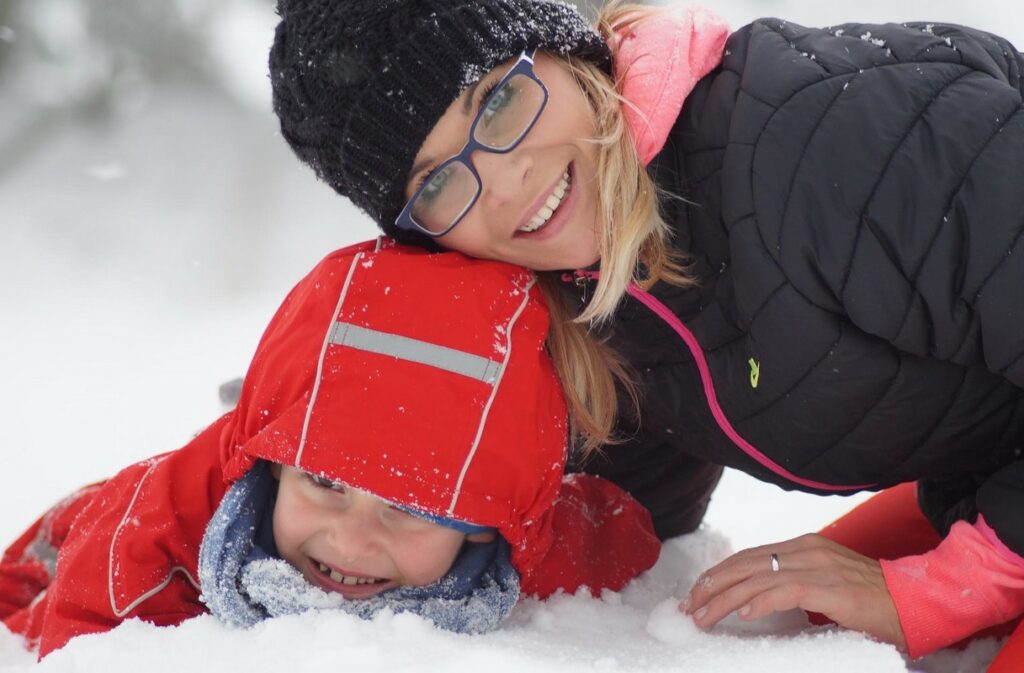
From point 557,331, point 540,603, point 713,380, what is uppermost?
point 557,331

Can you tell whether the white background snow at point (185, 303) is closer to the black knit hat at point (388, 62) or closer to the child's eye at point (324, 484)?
the child's eye at point (324, 484)

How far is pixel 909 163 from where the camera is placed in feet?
4.21

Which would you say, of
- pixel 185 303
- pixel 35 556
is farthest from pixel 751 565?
pixel 185 303

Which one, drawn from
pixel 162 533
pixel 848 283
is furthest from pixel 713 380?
pixel 162 533

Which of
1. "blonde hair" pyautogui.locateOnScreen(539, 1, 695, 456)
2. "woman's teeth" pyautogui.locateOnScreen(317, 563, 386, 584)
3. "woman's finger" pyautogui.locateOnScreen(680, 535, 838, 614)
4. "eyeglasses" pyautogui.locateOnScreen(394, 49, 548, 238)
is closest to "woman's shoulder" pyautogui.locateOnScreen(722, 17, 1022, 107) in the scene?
"blonde hair" pyautogui.locateOnScreen(539, 1, 695, 456)

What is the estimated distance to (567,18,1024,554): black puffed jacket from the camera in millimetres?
1274

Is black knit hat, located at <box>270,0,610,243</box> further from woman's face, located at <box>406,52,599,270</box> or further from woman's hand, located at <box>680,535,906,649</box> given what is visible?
woman's hand, located at <box>680,535,906,649</box>

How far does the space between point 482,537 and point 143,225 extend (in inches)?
103

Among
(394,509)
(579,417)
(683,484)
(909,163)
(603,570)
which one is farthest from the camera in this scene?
(683,484)

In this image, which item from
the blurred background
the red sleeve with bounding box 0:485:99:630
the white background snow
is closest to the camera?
the white background snow

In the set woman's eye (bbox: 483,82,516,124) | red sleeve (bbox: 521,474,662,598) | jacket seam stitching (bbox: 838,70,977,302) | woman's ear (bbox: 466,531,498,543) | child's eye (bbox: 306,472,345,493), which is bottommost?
red sleeve (bbox: 521,474,662,598)

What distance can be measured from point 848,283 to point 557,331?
16.2 inches

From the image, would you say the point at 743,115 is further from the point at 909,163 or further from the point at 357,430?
the point at 357,430

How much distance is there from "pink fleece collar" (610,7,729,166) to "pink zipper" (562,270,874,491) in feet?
0.68
